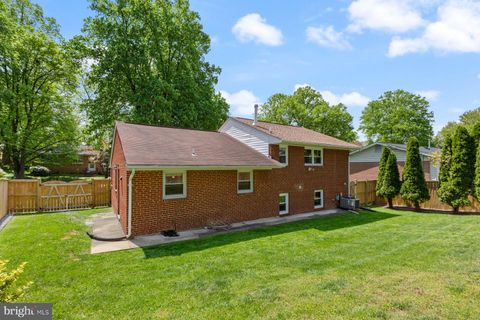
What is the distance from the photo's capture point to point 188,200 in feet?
33.1

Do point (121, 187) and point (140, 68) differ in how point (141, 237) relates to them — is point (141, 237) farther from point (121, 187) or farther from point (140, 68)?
point (140, 68)

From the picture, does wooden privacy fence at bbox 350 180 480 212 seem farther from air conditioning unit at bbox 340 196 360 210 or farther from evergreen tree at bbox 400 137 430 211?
air conditioning unit at bbox 340 196 360 210

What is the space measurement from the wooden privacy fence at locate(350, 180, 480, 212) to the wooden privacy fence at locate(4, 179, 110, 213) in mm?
16152

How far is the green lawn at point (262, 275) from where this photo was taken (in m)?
4.34

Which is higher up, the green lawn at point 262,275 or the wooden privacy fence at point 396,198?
the wooden privacy fence at point 396,198

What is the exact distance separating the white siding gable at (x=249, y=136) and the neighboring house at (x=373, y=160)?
14.0 m


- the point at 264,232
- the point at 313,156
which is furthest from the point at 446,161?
the point at 264,232

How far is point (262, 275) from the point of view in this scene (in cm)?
577

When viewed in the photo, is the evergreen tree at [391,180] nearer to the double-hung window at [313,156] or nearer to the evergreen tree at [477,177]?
the evergreen tree at [477,177]

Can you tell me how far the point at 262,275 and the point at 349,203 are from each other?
446 inches

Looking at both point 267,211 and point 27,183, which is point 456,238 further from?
point 27,183

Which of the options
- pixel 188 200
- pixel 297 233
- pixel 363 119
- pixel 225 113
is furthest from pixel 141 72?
pixel 363 119

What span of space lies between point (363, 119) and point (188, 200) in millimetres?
44491

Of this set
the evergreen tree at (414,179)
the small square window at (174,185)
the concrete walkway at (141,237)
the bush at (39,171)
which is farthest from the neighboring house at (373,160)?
the bush at (39,171)
